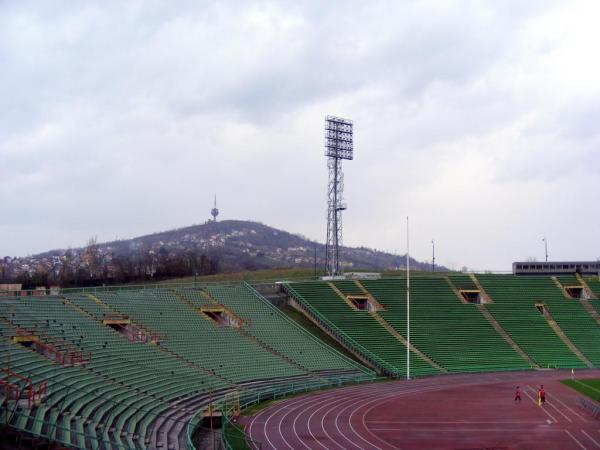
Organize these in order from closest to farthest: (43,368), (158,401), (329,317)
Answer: (43,368)
(158,401)
(329,317)

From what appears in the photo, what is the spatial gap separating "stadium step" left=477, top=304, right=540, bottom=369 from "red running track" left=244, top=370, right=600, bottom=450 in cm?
762

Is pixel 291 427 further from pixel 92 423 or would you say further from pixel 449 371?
pixel 449 371

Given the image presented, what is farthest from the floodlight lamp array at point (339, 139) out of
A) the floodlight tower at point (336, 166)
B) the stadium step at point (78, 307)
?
the stadium step at point (78, 307)

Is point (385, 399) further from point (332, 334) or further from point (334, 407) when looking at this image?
point (332, 334)

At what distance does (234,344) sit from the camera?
40.6 m

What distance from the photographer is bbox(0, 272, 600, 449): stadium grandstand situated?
21.6 meters

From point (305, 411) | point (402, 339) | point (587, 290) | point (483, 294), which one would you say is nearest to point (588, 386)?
point (402, 339)

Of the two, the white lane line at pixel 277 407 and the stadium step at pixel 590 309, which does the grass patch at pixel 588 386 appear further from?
the stadium step at pixel 590 309

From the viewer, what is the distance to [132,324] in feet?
123

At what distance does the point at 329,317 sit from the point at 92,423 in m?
31.2

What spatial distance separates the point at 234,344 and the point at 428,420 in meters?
15.6

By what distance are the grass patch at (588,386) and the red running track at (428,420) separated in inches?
37.2

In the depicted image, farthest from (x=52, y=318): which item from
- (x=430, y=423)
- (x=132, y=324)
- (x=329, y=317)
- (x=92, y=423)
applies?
(x=329, y=317)

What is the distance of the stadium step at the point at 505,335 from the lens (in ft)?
156
